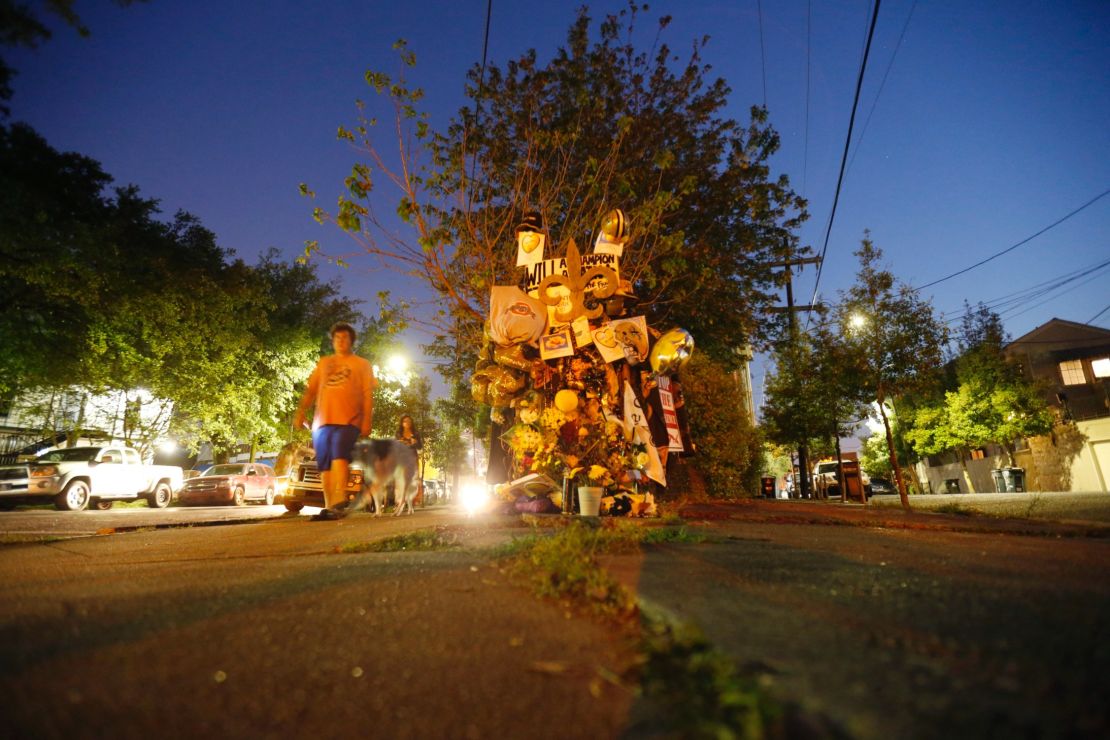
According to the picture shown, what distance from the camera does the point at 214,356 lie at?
773 inches

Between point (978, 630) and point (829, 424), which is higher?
point (829, 424)

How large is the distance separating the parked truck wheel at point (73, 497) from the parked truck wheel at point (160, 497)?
2248mm

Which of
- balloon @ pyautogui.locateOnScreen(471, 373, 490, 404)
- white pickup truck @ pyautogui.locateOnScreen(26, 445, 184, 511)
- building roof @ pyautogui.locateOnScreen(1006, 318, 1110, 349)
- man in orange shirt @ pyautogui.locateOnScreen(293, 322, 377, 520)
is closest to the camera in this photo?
man in orange shirt @ pyautogui.locateOnScreen(293, 322, 377, 520)

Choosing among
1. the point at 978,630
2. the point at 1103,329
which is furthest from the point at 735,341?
the point at 1103,329

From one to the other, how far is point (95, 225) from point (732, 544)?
20522 mm

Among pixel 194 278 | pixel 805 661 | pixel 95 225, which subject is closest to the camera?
pixel 805 661

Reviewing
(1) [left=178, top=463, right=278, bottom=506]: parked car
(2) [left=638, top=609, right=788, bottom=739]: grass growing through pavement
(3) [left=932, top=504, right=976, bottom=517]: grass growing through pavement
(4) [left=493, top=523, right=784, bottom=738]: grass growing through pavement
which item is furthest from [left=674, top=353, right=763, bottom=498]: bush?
(1) [left=178, top=463, right=278, bottom=506]: parked car

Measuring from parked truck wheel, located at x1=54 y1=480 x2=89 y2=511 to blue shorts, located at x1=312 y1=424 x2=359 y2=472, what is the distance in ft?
42.3

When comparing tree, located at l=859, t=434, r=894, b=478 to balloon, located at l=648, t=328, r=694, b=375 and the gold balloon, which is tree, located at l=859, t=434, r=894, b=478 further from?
the gold balloon

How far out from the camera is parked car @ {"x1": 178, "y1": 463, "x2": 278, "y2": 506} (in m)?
17.9

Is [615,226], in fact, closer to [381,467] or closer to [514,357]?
[514,357]

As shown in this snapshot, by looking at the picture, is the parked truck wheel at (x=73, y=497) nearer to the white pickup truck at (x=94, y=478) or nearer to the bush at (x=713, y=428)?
the white pickup truck at (x=94, y=478)

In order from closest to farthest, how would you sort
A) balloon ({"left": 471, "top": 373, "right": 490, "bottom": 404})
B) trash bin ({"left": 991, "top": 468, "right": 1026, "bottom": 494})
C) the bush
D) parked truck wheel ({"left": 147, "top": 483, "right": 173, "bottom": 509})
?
balloon ({"left": 471, "top": 373, "right": 490, "bottom": 404}) → the bush → parked truck wheel ({"left": 147, "top": 483, "right": 173, "bottom": 509}) → trash bin ({"left": 991, "top": 468, "right": 1026, "bottom": 494})

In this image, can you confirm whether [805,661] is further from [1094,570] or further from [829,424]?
[829,424]
